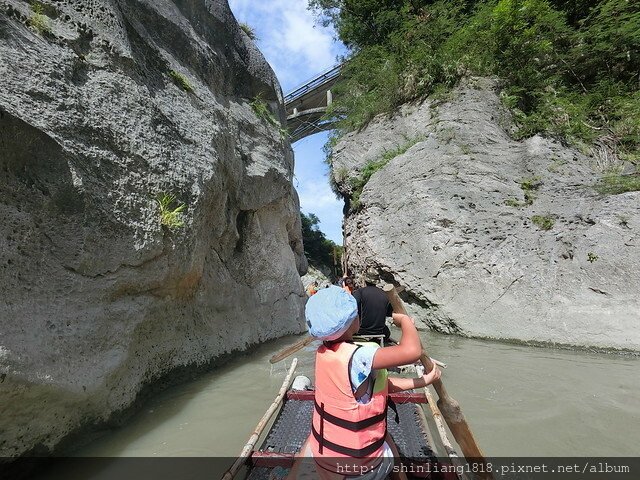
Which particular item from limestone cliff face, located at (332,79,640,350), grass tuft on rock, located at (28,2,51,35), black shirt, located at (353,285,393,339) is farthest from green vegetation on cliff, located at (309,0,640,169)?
grass tuft on rock, located at (28,2,51,35)

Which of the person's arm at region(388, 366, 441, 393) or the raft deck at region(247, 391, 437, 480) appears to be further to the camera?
the raft deck at region(247, 391, 437, 480)

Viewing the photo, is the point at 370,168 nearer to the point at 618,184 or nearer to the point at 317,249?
the point at 618,184

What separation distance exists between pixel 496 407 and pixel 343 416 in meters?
3.39

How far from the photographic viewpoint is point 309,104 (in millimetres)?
21453

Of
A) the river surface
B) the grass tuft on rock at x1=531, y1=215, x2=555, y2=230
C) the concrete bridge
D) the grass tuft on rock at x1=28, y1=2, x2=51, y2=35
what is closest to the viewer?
the river surface

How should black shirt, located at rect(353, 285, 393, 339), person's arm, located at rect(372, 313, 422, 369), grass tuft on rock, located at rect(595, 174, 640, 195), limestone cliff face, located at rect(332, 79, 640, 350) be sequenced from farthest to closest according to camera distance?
grass tuft on rock, located at rect(595, 174, 640, 195) → limestone cliff face, located at rect(332, 79, 640, 350) → black shirt, located at rect(353, 285, 393, 339) → person's arm, located at rect(372, 313, 422, 369)

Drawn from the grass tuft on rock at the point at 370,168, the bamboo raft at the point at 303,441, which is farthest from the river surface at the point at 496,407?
the grass tuft on rock at the point at 370,168

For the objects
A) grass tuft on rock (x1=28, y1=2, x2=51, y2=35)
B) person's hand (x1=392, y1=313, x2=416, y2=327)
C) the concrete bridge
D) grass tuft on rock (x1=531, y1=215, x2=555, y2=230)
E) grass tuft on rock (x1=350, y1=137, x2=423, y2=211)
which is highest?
the concrete bridge

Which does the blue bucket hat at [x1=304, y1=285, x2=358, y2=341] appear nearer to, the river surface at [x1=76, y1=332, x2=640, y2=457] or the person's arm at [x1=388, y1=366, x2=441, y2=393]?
the person's arm at [x1=388, y1=366, x2=441, y2=393]

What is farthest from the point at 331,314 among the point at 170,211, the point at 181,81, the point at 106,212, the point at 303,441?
the point at 181,81

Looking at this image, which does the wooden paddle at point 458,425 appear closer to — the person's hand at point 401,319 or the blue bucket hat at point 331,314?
the person's hand at point 401,319

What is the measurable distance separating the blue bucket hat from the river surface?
2364 millimetres

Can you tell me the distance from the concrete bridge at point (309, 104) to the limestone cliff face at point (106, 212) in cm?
1257

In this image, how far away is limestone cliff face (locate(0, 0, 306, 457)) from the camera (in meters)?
3.29
